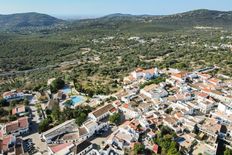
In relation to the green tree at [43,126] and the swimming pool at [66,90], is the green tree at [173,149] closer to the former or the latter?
the green tree at [43,126]

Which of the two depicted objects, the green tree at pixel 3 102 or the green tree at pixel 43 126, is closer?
the green tree at pixel 43 126

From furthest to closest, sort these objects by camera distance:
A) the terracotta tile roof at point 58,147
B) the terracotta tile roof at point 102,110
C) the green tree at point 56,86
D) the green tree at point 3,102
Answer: the green tree at point 56,86 → the green tree at point 3,102 → the terracotta tile roof at point 102,110 → the terracotta tile roof at point 58,147

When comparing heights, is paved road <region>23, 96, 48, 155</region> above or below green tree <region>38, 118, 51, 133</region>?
below

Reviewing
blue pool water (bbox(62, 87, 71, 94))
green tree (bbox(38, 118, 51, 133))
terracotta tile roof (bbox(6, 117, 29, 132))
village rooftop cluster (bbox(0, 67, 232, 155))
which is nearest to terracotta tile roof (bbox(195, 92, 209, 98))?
village rooftop cluster (bbox(0, 67, 232, 155))

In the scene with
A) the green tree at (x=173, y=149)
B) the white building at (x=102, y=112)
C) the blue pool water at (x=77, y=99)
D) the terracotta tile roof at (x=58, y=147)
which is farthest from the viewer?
the blue pool water at (x=77, y=99)

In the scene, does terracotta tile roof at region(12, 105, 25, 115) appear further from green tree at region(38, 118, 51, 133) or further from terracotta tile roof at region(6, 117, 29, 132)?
green tree at region(38, 118, 51, 133)

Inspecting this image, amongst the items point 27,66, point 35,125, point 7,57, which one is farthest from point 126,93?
point 7,57

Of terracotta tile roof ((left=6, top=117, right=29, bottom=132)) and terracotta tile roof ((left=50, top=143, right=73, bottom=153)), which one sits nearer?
terracotta tile roof ((left=50, top=143, right=73, bottom=153))

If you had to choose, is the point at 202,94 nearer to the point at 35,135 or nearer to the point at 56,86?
the point at 35,135

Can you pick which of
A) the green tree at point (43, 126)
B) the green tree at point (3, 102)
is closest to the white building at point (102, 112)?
the green tree at point (43, 126)

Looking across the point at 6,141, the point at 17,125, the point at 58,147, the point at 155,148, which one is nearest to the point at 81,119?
the point at 58,147

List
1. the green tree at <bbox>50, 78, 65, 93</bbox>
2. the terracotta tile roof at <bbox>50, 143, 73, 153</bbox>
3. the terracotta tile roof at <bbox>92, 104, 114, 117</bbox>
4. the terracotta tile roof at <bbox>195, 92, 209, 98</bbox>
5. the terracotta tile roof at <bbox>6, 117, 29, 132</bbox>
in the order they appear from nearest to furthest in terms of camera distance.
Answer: the terracotta tile roof at <bbox>50, 143, 73, 153</bbox>
the terracotta tile roof at <bbox>6, 117, 29, 132</bbox>
the terracotta tile roof at <bbox>92, 104, 114, 117</bbox>
the terracotta tile roof at <bbox>195, 92, 209, 98</bbox>
the green tree at <bbox>50, 78, 65, 93</bbox>

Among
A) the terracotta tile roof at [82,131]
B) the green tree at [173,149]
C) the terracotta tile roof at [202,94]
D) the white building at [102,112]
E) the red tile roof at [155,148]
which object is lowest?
the red tile roof at [155,148]

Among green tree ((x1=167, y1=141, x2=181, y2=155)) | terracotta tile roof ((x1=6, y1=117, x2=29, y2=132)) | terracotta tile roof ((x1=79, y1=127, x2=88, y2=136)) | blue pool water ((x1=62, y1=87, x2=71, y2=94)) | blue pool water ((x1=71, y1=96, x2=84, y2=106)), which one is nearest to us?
green tree ((x1=167, y1=141, x2=181, y2=155))
